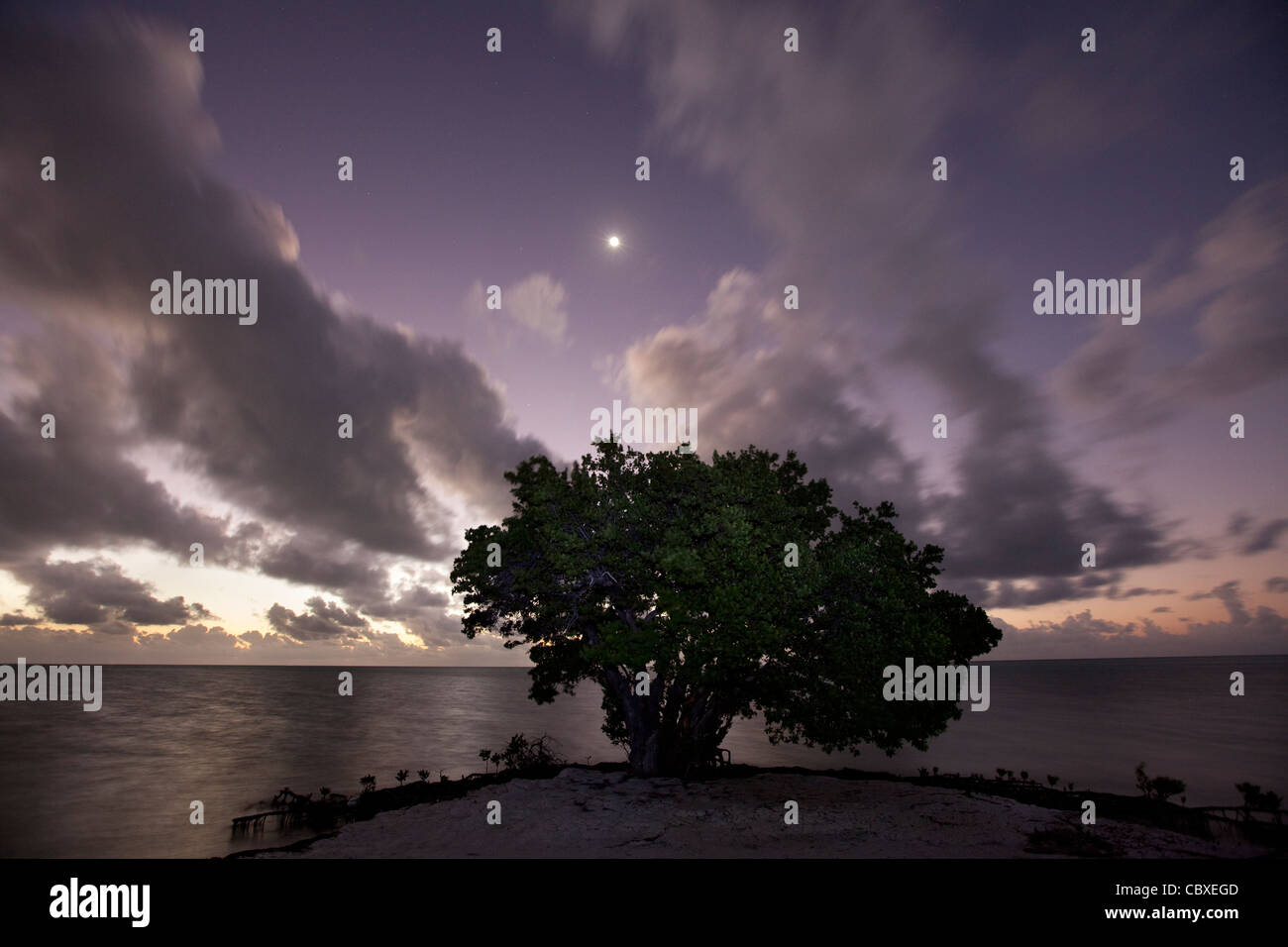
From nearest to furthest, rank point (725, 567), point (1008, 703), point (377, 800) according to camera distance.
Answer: point (725, 567) < point (377, 800) < point (1008, 703)

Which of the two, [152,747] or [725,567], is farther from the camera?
[152,747]

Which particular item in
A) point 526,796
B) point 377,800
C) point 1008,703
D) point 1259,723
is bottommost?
point 1008,703

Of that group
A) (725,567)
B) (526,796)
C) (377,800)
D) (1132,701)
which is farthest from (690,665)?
(1132,701)

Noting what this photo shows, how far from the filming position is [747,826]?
18.9 meters

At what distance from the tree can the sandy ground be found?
2485 mm

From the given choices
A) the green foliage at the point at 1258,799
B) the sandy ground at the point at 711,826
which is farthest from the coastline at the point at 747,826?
the green foliage at the point at 1258,799

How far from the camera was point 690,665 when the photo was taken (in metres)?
20.4

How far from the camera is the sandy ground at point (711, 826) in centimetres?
1675

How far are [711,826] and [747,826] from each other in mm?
1128

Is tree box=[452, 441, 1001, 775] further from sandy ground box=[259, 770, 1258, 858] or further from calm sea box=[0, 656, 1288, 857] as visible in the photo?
calm sea box=[0, 656, 1288, 857]

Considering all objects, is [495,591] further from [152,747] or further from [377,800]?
[152,747]

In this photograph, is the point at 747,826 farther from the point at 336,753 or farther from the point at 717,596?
the point at 336,753

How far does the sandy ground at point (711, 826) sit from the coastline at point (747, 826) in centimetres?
5
